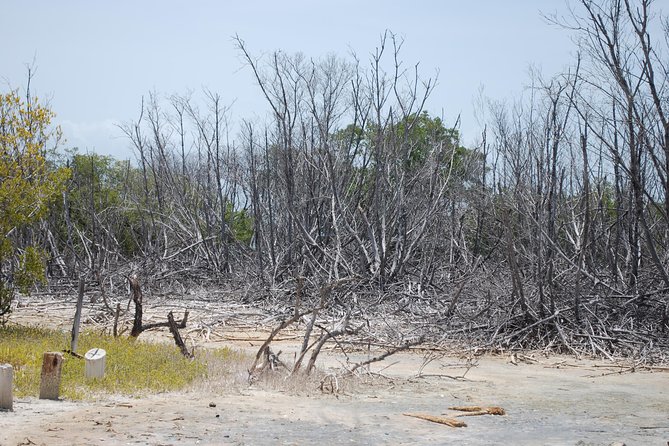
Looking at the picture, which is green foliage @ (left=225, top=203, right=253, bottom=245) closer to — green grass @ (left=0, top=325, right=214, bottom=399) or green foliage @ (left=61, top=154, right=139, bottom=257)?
green foliage @ (left=61, top=154, right=139, bottom=257)

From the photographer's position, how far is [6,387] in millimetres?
7336

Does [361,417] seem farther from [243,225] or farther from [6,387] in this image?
[243,225]

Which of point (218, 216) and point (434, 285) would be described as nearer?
point (434, 285)

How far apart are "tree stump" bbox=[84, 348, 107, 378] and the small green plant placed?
0.08 m

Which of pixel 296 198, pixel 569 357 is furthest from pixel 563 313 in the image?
pixel 296 198

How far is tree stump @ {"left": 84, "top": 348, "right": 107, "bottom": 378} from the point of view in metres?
8.89

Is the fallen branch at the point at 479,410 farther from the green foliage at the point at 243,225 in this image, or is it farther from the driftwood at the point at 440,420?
the green foliage at the point at 243,225

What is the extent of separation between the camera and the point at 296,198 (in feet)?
72.7

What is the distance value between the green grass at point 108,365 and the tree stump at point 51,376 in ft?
0.54

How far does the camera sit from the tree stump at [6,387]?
731 cm

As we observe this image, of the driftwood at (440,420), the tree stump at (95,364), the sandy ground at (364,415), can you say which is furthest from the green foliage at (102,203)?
the driftwood at (440,420)

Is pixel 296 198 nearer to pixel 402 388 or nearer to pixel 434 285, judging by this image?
pixel 434 285

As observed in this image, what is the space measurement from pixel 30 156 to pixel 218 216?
1223 cm

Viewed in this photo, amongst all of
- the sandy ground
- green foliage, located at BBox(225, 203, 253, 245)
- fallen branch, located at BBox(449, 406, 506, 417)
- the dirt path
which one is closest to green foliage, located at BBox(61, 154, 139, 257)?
green foliage, located at BBox(225, 203, 253, 245)
